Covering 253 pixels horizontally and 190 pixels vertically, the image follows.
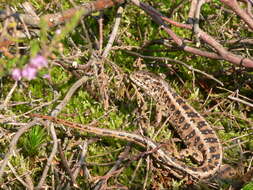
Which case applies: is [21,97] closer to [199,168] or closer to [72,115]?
[72,115]

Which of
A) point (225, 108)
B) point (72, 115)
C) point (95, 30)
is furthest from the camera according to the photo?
point (95, 30)

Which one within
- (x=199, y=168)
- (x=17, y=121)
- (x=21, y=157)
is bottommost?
(x=199, y=168)

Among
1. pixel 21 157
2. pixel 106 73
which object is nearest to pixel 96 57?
pixel 106 73

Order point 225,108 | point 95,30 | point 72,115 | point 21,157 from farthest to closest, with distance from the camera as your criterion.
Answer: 1. point 95,30
2. point 225,108
3. point 72,115
4. point 21,157

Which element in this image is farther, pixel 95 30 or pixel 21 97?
pixel 95 30

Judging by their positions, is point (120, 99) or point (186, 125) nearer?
point (120, 99)

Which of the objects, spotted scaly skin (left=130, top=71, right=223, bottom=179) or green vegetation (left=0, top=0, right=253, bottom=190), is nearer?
green vegetation (left=0, top=0, right=253, bottom=190)

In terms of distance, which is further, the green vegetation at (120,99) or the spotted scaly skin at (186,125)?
the spotted scaly skin at (186,125)

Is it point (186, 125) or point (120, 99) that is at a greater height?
point (120, 99)
